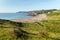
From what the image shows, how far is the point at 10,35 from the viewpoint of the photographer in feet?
168

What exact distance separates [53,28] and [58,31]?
8.52 feet

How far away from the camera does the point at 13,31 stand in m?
53.2

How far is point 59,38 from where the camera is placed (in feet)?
171

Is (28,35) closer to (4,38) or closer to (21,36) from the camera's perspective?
(21,36)

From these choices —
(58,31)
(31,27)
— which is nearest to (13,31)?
(31,27)

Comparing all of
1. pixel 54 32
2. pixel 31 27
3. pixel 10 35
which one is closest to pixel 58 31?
pixel 54 32

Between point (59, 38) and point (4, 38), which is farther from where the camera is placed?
point (59, 38)

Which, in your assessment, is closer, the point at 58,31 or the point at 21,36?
the point at 21,36

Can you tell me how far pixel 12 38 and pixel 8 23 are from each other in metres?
15.6

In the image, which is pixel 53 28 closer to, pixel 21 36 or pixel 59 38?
pixel 59 38

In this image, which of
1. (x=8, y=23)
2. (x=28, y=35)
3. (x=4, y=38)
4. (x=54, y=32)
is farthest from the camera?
(x=8, y=23)

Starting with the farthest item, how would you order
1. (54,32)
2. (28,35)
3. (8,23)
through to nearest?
1. (8,23)
2. (54,32)
3. (28,35)

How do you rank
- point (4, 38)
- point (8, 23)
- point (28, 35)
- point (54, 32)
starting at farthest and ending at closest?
point (8, 23)
point (54, 32)
point (28, 35)
point (4, 38)

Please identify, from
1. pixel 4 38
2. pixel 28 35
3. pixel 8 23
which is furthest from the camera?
pixel 8 23
